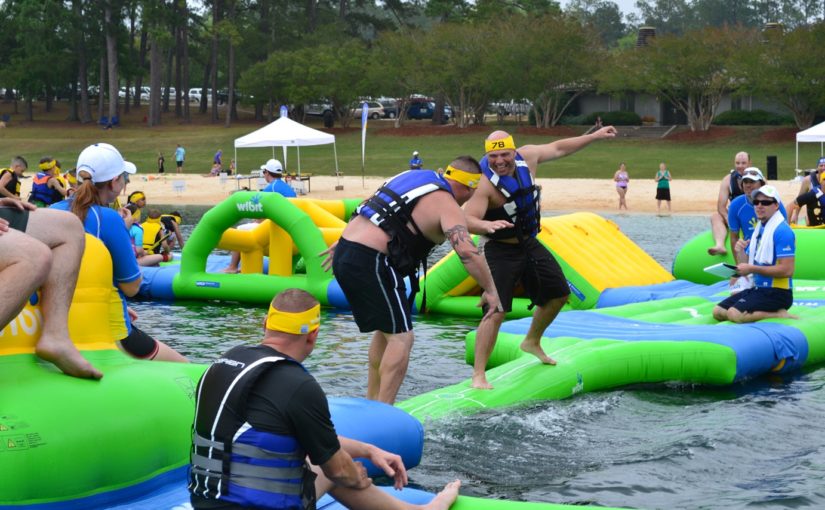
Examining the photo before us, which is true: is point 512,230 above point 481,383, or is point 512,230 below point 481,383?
above

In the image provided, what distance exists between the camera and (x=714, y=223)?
13078mm

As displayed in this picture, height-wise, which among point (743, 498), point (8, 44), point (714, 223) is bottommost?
point (743, 498)

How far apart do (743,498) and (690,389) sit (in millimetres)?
2591

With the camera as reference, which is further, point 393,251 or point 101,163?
point 393,251

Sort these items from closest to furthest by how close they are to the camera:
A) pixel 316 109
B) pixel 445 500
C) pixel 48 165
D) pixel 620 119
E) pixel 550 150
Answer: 1. pixel 445 500
2. pixel 550 150
3. pixel 48 165
4. pixel 620 119
5. pixel 316 109

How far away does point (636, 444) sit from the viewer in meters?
7.02

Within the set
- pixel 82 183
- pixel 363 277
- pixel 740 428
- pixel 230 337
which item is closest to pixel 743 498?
pixel 740 428

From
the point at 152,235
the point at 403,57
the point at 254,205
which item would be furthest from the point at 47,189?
the point at 403,57

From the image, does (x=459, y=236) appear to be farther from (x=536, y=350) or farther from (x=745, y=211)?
(x=745, y=211)

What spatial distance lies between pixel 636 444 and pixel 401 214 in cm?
209

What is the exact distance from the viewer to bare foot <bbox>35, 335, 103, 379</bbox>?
16.5 feet

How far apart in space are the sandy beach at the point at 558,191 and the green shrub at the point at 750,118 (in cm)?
1394

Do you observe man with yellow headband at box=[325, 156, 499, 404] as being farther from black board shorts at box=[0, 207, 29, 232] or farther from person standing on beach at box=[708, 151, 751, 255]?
person standing on beach at box=[708, 151, 751, 255]

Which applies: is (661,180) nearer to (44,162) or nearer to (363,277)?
(44,162)
